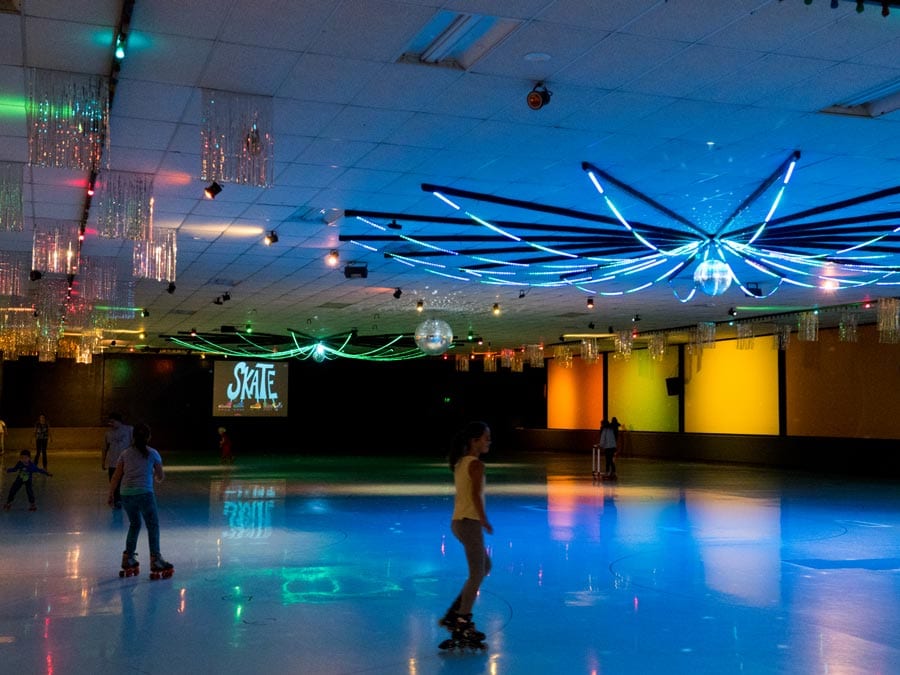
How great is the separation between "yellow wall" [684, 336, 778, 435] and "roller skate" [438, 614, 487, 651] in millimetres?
24572

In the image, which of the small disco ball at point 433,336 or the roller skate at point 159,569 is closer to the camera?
the roller skate at point 159,569

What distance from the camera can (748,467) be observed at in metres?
28.3

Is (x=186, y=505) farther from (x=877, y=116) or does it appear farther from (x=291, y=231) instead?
(x=877, y=116)

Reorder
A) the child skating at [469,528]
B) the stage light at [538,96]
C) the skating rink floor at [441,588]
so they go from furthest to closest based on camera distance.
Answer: the stage light at [538,96]
the child skating at [469,528]
the skating rink floor at [441,588]

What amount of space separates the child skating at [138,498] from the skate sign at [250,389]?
3083 cm

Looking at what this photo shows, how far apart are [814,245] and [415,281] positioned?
8090 millimetres

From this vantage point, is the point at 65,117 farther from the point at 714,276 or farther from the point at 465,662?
the point at 714,276

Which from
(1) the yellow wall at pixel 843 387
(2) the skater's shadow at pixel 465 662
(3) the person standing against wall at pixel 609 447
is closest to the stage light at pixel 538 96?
(2) the skater's shadow at pixel 465 662

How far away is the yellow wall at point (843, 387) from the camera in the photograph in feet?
82.0

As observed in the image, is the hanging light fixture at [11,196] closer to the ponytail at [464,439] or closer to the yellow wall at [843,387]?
the ponytail at [464,439]

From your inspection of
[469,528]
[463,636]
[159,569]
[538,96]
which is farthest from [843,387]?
[463,636]

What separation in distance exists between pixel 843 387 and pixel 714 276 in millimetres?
16979

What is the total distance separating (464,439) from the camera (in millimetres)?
6527

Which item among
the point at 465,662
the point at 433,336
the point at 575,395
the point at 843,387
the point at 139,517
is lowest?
the point at 465,662
